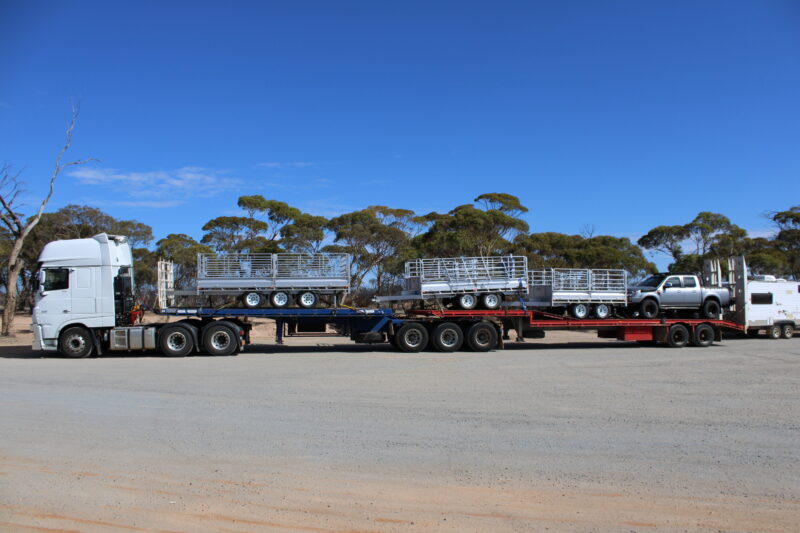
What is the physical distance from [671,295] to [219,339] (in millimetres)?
15504

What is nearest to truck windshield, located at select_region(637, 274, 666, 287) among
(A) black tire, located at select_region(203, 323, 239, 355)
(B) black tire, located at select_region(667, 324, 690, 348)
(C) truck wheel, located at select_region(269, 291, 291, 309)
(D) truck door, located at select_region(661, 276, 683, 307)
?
(D) truck door, located at select_region(661, 276, 683, 307)

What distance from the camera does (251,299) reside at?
1631 cm

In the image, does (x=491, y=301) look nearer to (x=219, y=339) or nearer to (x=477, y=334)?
(x=477, y=334)

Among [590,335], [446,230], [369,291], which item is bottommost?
[590,335]

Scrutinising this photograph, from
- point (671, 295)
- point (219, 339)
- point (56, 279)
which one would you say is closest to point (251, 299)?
point (219, 339)

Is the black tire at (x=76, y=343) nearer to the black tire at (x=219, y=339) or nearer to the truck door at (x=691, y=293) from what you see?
the black tire at (x=219, y=339)

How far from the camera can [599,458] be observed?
5816 millimetres

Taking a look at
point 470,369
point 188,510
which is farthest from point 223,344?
point 188,510

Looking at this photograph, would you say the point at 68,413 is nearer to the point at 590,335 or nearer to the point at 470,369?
the point at 470,369

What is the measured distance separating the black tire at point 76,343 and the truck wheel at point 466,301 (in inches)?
434

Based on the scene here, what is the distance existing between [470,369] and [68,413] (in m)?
8.32

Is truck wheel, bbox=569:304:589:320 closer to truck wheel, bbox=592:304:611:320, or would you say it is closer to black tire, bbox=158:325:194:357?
truck wheel, bbox=592:304:611:320

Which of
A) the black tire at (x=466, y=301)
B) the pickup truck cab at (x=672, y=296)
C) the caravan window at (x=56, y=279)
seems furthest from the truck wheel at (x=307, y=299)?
the pickup truck cab at (x=672, y=296)

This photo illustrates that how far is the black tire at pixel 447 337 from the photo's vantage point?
55.8ft
